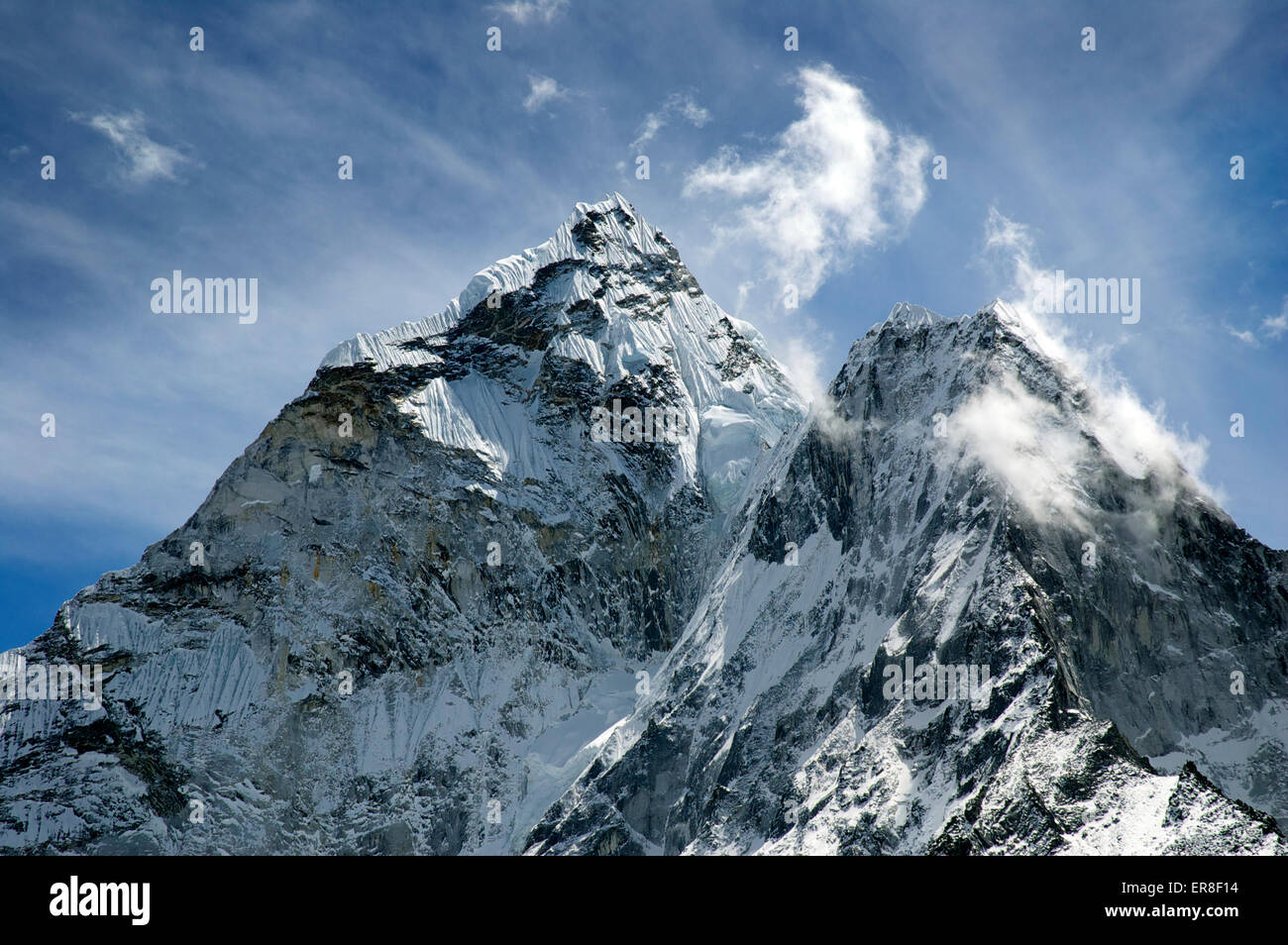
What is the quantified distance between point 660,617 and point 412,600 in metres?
31.2

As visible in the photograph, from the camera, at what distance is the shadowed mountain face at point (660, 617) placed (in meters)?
90.3

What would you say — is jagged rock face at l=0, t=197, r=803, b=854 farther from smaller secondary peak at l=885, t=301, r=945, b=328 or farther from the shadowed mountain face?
smaller secondary peak at l=885, t=301, r=945, b=328

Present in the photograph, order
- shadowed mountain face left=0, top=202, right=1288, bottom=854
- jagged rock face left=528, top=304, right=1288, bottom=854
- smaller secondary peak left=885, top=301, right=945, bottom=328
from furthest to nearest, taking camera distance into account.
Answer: smaller secondary peak left=885, top=301, right=945, bottom=328
shadowed mountain face left=0, top=202, right=1288, bottom=854
jagged rock face left=528, top=304, right=1288, bottom=854

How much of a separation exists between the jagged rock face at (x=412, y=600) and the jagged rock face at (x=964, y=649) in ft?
64.8

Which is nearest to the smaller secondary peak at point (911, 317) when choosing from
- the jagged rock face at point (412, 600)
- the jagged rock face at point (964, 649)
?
the jagged rock face at point (964, 649)

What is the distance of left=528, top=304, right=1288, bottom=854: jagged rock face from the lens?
77438 mm

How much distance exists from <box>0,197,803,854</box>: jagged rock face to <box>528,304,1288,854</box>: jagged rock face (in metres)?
19.7

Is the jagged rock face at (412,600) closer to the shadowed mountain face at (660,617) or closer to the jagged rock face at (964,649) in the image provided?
the shadowed mountain face at (660,617)

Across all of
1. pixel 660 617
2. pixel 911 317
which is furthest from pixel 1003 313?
pixel 660 617

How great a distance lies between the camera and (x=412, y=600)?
495 feet

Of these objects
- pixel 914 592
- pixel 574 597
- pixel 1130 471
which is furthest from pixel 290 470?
pixel 1130 471

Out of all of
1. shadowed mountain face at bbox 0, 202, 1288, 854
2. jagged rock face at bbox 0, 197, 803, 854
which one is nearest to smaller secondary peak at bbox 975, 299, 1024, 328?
shadowed mountain face at bbox 0, 202, 1288, 854

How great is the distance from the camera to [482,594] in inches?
6019

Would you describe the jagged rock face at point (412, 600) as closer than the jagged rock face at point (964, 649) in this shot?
No
